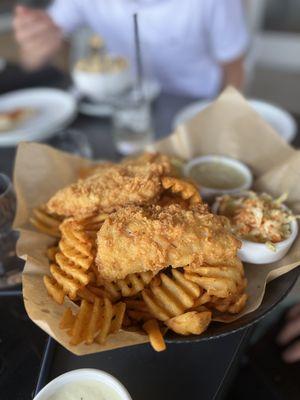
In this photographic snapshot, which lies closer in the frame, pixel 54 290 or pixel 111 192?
pixel 54 290

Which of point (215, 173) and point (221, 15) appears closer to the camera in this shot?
point (215, 173)

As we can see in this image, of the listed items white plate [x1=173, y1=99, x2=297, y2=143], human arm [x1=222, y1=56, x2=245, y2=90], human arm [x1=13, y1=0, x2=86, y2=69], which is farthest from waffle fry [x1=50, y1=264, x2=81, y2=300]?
human arm [x1=222, y1=56, x2=245, y2=90]

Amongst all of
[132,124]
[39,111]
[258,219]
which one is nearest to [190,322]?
[258,219]

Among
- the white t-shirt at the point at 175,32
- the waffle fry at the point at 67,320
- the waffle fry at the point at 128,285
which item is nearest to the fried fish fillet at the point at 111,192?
the waffle fry at the point at 128,285

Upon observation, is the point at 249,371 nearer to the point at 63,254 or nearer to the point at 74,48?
the point at 63,254

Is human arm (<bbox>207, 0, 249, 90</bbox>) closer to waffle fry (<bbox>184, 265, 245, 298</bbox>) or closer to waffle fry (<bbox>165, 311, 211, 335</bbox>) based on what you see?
waffle fry (<bbox>184, 265, 245, 298</bbox>)

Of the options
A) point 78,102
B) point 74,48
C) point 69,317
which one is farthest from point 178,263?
point 74,48

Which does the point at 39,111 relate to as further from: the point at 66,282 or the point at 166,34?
the point at 66,282
